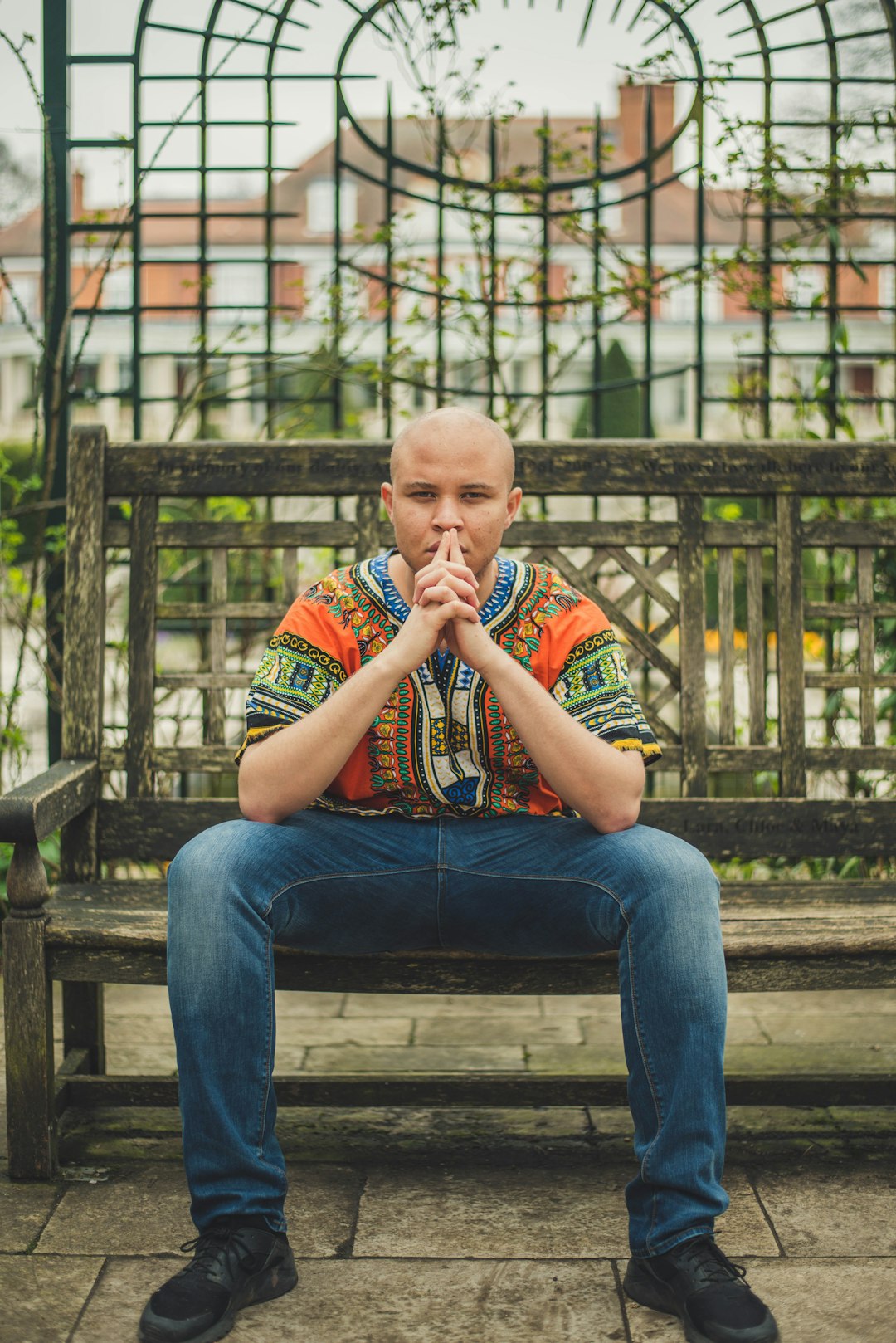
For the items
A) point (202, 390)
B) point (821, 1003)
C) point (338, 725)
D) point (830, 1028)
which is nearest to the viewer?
point (338, 725)

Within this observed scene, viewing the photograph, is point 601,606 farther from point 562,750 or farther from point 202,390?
point 202,390

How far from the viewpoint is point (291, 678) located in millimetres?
2416

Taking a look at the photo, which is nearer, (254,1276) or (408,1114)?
(254,1276)

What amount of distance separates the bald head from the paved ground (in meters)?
1.37

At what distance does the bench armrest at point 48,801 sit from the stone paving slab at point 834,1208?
1.55m

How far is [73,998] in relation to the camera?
9.76 ft

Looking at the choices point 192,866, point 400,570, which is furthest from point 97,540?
point 192,866

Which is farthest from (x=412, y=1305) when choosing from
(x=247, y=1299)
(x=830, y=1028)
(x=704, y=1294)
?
(x=830, y=1028)

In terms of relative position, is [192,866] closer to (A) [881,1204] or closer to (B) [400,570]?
(B) [400,570]

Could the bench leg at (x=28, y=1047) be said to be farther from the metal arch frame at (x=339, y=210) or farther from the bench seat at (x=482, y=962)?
the metal arch frame at (x=339, y=210)

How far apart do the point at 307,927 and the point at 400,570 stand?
704 mm

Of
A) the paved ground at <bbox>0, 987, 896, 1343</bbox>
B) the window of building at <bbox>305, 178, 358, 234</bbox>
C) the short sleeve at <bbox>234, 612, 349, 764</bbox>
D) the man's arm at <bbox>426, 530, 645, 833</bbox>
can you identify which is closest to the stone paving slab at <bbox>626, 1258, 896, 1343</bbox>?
the paved ground at <bbox>0, 987, 896, 1343</bbox>

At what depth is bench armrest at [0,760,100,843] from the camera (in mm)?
2449

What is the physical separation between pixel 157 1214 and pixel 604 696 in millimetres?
1270
